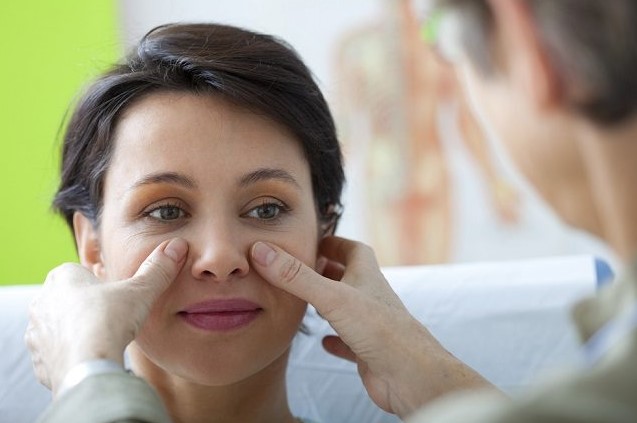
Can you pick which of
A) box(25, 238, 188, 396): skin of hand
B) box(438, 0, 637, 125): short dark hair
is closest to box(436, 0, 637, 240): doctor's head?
box(438, 0, 637, 125): short dark hair

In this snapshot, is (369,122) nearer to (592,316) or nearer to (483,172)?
(483,172)

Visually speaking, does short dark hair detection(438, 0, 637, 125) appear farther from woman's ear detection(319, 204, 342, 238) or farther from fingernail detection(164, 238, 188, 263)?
woman's ear detection(319, 204, 342, 238)

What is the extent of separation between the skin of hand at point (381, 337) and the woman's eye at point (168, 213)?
118 mm

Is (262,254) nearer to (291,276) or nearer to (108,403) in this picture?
(291,276)

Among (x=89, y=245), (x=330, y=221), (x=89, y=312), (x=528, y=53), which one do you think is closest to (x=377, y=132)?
(x=330, y=221)

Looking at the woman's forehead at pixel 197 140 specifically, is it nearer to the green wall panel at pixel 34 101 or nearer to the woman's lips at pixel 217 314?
the woman's lips at pixel 217 314

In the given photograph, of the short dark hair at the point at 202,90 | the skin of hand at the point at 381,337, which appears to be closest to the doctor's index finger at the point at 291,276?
the skin of hand at the point at 381,337

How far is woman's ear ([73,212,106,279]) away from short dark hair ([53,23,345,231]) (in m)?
0.02

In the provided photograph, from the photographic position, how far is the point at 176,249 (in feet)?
4.25

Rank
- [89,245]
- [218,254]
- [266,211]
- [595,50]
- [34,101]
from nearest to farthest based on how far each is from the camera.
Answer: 1. [595,50]
2. [218,254]
3. [266,211]
4. [89,245]
5. [34,101]

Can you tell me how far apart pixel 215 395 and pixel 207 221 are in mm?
301

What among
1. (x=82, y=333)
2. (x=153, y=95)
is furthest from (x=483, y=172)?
(x=82, y=333)

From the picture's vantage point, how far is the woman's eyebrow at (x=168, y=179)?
1.33 meters

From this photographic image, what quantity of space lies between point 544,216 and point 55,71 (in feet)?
5.40
